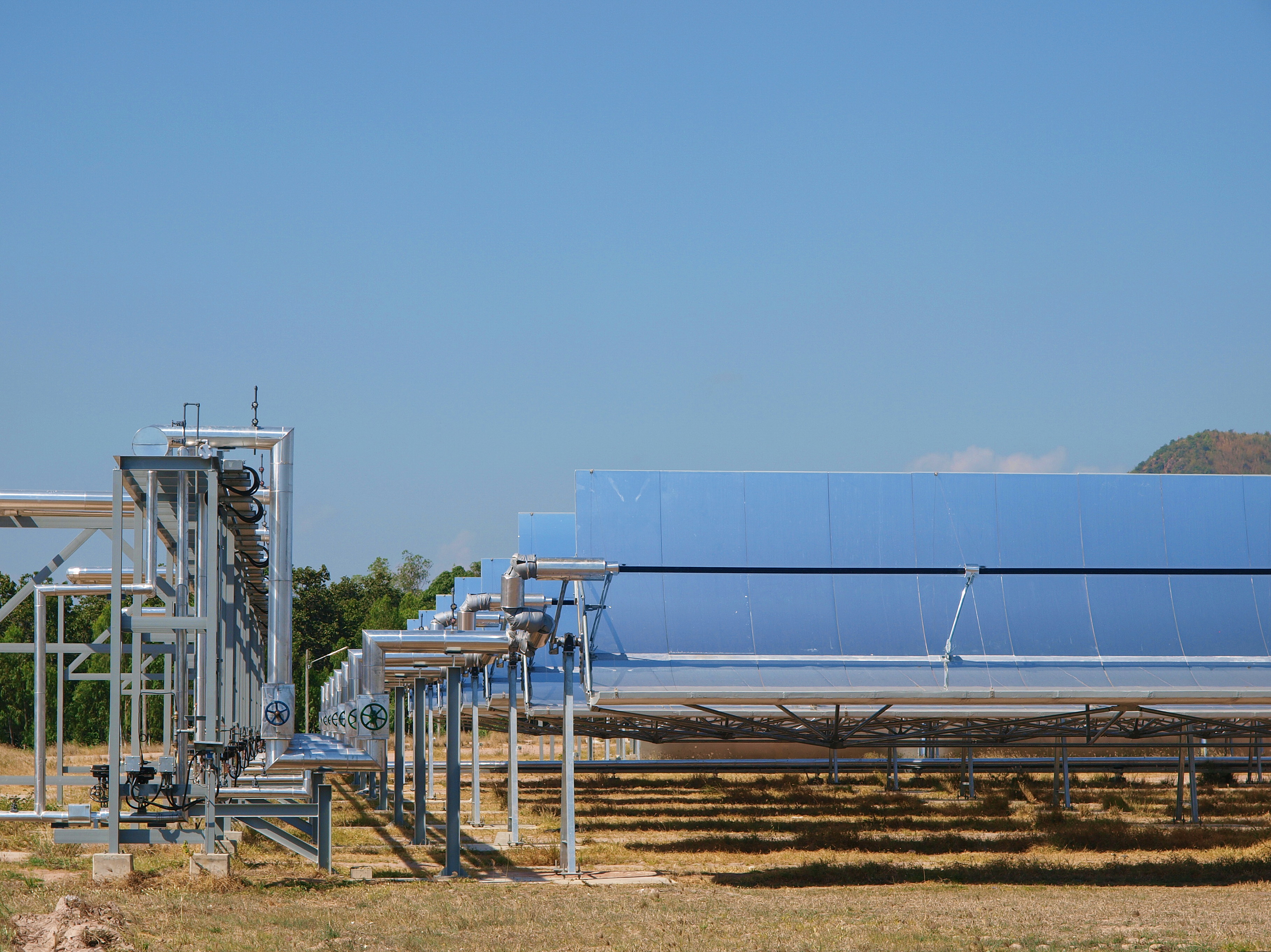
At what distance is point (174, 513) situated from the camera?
69.3 ft

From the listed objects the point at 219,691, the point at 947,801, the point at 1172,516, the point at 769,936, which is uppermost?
the point at 1172,516

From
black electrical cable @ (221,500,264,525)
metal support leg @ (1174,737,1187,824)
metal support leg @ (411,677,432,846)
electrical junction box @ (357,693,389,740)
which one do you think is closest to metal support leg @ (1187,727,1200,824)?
metal support leg @ (1174,737,1187,824)

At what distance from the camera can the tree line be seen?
2154 inches

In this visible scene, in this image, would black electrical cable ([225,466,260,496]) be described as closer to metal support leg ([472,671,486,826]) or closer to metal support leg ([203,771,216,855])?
metal support leg ([203,771,216,855])

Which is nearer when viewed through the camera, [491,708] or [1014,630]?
[1014,630]

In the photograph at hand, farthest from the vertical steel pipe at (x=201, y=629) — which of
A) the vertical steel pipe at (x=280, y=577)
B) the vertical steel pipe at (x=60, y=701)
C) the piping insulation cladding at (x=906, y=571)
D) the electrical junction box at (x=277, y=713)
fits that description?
the piping insulation cladding at (x=906, y=571)

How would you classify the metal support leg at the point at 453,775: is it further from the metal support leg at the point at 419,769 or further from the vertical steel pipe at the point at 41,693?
the vertical steel pipe at the point at 41,693

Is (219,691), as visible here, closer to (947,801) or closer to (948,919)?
(948,919)

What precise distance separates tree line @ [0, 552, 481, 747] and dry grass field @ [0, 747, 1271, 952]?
981 cm

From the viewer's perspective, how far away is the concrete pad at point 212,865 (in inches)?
690

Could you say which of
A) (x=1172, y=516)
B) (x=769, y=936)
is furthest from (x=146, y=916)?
(x=1172, y=516)

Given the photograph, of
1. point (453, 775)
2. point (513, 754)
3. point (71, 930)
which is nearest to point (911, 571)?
point (513, 754)

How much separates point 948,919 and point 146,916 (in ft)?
29.7

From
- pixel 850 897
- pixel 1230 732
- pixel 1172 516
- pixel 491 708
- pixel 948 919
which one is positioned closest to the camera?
pixel 948 919
